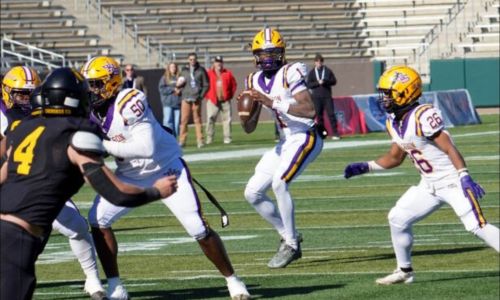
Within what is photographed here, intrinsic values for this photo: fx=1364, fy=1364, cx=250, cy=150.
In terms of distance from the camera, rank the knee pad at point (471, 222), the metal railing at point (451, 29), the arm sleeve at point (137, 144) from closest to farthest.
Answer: the arm sleeve at point (137, 144)
the knee pad at point (471, 222)
the metal railing at point (451, 29)

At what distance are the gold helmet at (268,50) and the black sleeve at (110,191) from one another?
4335 millimetres

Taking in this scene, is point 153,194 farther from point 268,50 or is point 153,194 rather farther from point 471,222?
point 268,50

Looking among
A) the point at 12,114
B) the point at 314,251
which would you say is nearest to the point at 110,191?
the point at 12,114

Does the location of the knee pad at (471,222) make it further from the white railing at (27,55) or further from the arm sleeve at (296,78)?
the white railing at (27,55)

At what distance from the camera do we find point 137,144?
27.8ft

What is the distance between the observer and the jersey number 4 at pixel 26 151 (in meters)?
6.46

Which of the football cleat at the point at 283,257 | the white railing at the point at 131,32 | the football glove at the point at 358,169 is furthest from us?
the white railing at the point at 131,32

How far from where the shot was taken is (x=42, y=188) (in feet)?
21.1

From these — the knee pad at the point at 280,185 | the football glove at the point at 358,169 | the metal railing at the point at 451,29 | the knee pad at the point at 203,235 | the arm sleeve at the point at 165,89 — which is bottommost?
the metal railing at the point at 451,29

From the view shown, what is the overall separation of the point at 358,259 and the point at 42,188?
4.82m

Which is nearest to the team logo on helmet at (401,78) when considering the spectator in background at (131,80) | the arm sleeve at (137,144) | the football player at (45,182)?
the arm sleeve at (137,144)

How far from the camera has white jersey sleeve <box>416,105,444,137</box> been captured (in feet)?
29.8

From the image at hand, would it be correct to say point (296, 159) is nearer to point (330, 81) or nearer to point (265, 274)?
point (265, 274)

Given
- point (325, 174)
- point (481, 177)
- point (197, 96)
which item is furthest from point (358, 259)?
point (197, 96)
